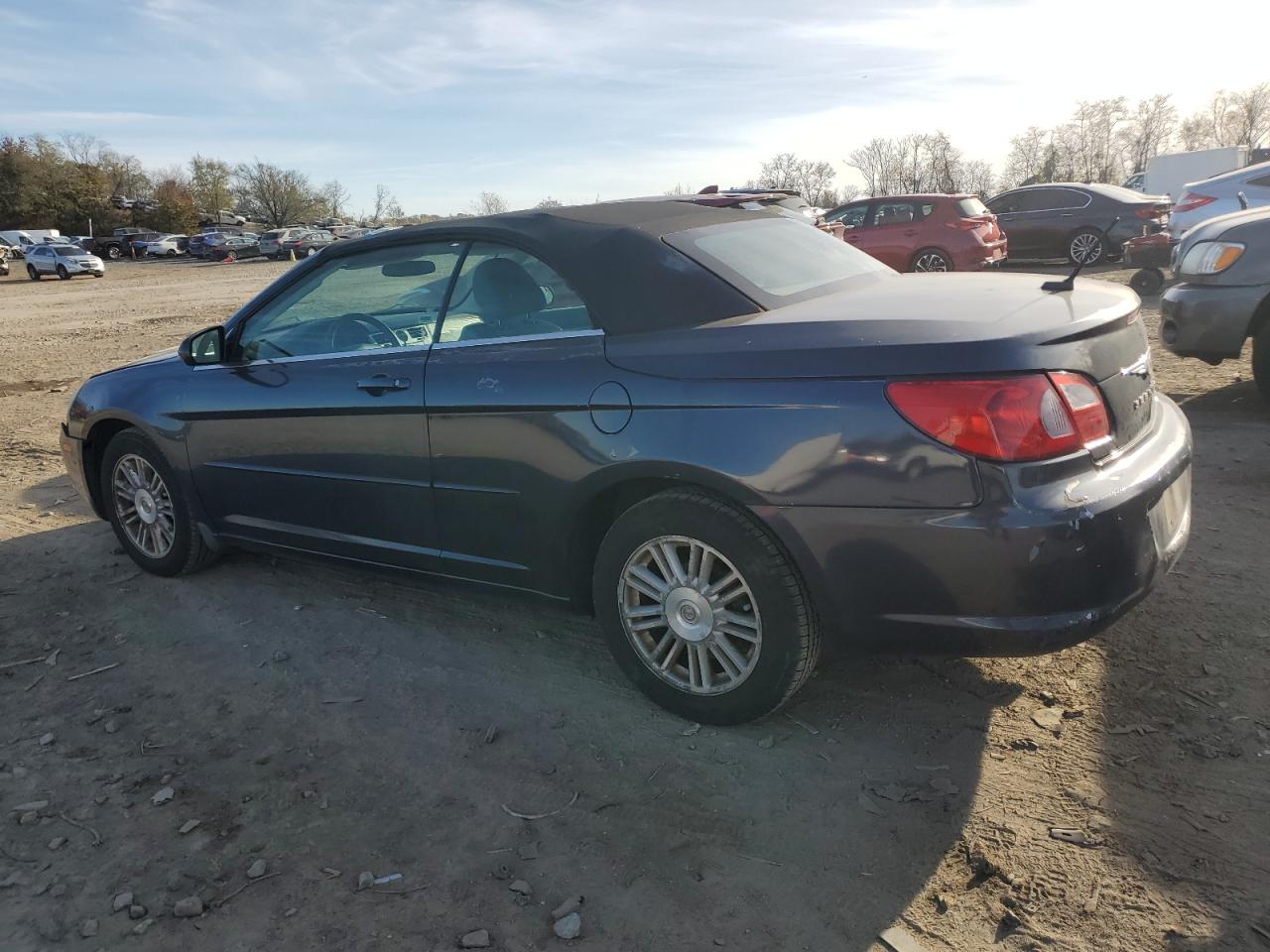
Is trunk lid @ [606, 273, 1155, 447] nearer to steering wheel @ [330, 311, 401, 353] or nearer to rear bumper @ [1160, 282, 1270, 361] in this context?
steering wheel @ [330, 311, 401, 353]

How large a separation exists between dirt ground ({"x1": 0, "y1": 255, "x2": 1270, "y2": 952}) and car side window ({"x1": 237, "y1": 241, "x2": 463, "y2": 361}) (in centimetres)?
101

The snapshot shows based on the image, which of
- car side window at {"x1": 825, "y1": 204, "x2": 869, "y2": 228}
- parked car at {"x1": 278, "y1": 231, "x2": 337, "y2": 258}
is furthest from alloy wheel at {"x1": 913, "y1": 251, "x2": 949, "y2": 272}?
parked car at {"x1": 278, "y1": 231, "x2": 337, "y2": 258}

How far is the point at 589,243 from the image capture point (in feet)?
10.9

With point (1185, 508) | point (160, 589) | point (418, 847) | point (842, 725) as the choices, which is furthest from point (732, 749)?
point (160, 589)

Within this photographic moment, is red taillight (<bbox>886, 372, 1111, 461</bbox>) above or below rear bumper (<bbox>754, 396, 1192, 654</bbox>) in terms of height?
above

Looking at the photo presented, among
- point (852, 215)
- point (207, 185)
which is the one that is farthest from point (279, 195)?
point (852, 215)

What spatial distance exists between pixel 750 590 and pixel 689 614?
10.3 inches

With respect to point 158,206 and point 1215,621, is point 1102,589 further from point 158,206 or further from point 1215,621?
point 158,206

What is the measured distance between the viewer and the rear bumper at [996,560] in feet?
8.25

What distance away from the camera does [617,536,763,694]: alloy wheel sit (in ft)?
9.78

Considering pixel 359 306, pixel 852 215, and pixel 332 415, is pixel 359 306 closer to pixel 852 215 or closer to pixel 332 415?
pixel 332 415

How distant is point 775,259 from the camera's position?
3537mm

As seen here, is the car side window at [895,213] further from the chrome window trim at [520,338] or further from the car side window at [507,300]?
the chrome window trim at [520,338]

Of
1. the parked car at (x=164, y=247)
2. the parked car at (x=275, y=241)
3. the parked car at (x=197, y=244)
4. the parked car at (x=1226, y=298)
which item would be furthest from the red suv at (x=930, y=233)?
the parked car at (x=164, y=247)
